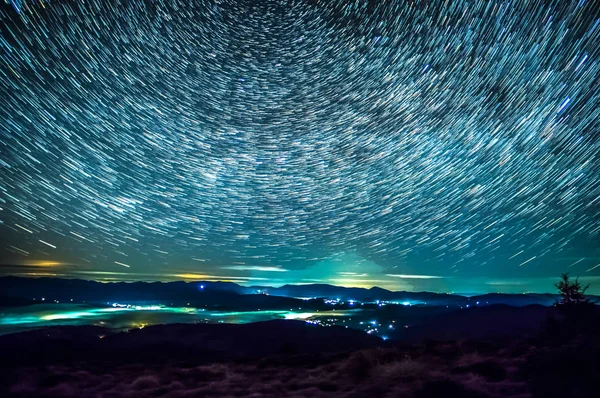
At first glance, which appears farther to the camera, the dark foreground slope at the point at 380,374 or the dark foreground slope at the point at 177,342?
the dark foreground slope at the point at 177,342

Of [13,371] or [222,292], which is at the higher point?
[222,292]

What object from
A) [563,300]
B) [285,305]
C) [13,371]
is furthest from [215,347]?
[285,305]

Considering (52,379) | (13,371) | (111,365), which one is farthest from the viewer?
(111,365)

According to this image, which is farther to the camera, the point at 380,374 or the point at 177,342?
the point at 177,342

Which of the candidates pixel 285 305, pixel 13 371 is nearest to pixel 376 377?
pixel 13 371

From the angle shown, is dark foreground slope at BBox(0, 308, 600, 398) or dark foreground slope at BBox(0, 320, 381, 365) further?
dark foreground slope at BBox(0, 320, 381, 365)

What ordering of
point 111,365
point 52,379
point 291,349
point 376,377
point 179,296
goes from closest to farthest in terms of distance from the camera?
point 376,377 → point 52,379 → point 111,365 → point 291,349 → point 179,296

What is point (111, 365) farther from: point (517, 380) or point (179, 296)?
point (179, 296)

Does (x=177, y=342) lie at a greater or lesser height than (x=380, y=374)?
lesser

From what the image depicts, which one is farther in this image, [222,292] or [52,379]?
[222,292]

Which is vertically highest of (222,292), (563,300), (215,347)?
(222,292)
